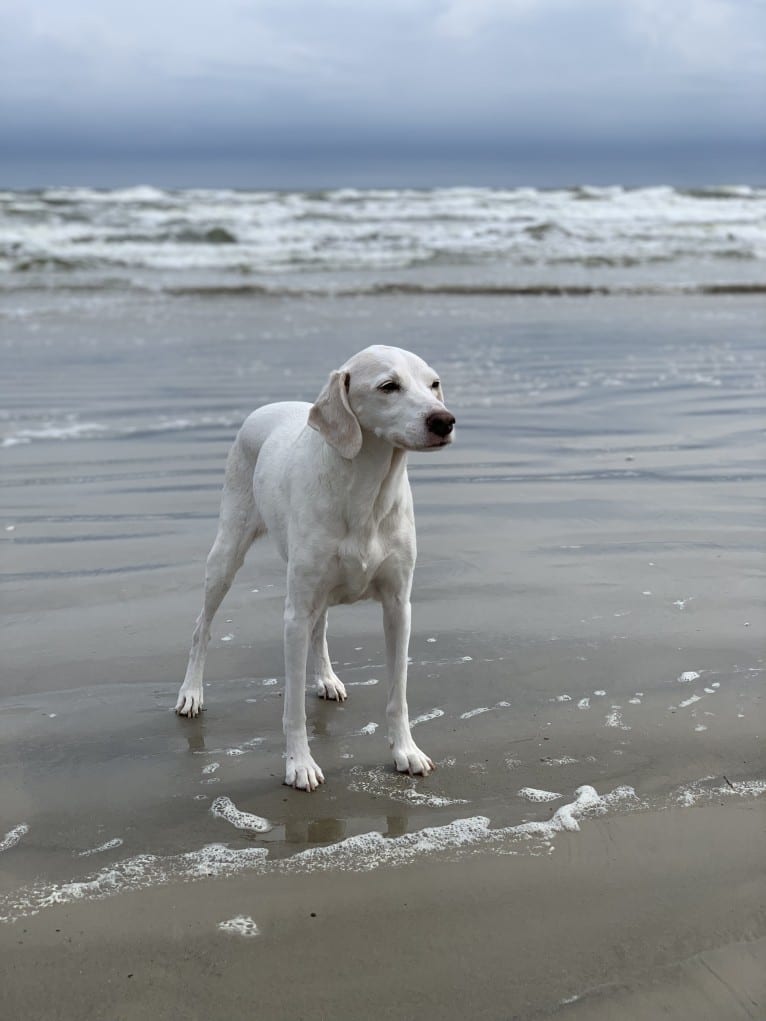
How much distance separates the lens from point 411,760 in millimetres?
3904

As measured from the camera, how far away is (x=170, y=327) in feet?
50.3

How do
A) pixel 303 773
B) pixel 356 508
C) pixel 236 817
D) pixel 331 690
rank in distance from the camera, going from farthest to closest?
1. pixel 331 690
2. pixel 303 773
3. pixel 356 508
4. pixel 236 817

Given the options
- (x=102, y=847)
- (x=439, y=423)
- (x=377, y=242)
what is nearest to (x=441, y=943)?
(x=102, y=847)

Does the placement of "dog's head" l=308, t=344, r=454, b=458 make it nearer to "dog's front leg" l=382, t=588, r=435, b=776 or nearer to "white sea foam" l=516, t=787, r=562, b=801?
"dog's front leg" l=382, t=588, r=435, b=776

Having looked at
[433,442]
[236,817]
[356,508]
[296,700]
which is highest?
[433,442]

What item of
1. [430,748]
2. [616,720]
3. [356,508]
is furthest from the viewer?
[616,720]

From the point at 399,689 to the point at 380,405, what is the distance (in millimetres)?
1050

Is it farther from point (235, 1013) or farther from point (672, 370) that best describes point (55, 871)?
point (672, 370)

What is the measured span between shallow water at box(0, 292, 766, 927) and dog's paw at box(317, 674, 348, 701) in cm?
7

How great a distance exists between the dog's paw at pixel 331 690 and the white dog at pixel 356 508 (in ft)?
1.94

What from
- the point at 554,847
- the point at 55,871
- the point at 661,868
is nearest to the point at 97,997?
the point at 55,871

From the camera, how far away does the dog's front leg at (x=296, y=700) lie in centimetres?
386

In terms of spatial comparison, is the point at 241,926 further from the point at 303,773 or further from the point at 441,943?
the point at 303,773

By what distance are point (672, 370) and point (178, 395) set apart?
16.2 ft
